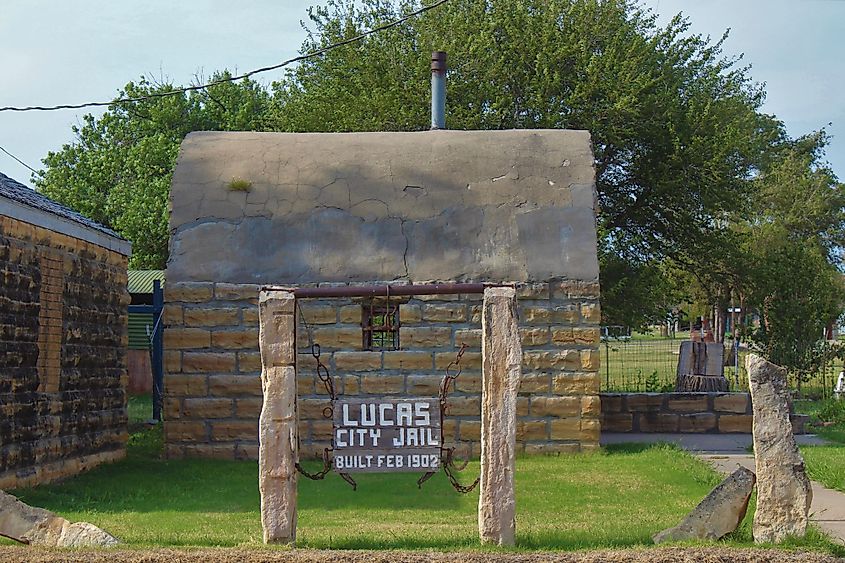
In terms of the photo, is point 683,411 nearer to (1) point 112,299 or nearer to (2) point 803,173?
(1) point 112,299

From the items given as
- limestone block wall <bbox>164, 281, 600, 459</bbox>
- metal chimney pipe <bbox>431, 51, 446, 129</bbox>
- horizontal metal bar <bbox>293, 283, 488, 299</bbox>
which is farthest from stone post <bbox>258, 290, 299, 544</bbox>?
metal chimney pipe <bbox>431, 51, 446, 129</bbox>

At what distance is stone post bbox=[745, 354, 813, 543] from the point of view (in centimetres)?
794

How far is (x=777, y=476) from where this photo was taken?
26.1 feet

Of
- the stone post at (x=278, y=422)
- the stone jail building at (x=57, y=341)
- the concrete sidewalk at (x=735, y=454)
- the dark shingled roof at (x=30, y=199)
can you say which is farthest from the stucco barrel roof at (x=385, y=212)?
the stone post at (x=278, y=422)

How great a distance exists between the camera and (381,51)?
26141 millimetres

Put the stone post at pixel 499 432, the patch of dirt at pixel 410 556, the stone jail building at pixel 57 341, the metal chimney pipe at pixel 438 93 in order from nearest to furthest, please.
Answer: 1. the patch of dirt at pixel 410 556
2. the stone post at pixel 499 432
3. the stone jail building at pixel 57 341
4. the metal chimney pipe at pixel 438 93

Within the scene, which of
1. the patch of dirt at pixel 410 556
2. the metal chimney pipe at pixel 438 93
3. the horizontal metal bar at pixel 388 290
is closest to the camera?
the patch of dirt at pixel 410 556

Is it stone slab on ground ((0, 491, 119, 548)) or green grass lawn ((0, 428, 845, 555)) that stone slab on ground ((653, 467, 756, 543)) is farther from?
stone slab on ground ((0, 491, 119, 548))

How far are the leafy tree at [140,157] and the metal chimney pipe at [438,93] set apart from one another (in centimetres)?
1847

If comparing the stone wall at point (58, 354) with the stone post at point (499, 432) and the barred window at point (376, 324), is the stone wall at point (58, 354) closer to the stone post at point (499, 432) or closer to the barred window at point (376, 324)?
the barred window at point (376, 324)

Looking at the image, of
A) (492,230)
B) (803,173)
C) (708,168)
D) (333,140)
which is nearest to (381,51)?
(708,168)

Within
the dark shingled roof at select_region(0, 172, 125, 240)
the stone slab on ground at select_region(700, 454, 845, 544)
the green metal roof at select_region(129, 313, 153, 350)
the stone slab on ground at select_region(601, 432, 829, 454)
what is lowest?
the stone slab on ground at select_region(700, 454, 845, 544)

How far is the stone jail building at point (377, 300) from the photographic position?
526 inches

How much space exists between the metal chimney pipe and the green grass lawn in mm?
6110
